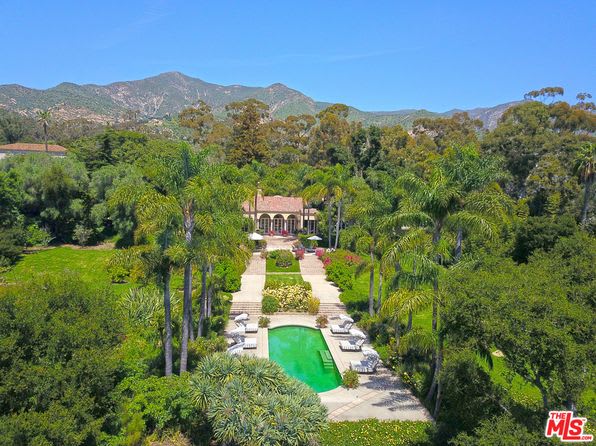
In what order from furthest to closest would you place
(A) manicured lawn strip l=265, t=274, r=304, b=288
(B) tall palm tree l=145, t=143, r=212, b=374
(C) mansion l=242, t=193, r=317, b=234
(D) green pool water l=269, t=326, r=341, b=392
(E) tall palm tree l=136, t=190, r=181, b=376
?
1. (C) mansion l=242, t=193, r=317, b=234
2. (A) manicured lawn strip l=265, t=274, r=304, b=288
3. (D) green pool water l=269, t=326, r=341, b=392
4. (B) tall palm tree l=145, t=143, r=212, b=374
5. (E) tall palm tree l=136, t=190, r=181, b=376

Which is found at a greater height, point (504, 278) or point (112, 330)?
point (504, 278)

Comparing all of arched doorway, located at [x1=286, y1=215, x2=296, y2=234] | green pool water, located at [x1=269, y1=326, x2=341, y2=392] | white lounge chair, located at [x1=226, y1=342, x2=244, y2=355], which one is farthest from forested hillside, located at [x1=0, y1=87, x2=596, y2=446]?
arched doorway, located at [x1=286, y1=215, x2=296, y2=234]

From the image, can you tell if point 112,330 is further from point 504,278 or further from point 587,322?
point 587,322

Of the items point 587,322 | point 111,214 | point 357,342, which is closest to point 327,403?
point 357,342

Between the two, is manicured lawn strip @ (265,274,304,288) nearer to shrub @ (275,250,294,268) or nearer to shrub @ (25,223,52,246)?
shrub @ (275,250,294,268)

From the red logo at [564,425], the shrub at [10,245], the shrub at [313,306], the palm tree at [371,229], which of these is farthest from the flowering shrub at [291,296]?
the shrub at [10,245]

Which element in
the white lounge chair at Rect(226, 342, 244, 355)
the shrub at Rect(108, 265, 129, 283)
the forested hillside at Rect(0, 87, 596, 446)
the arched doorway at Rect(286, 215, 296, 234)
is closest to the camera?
the forested hillside at Rect(0, 87, 596, 446)

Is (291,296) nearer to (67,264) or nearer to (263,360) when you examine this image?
(263,360)

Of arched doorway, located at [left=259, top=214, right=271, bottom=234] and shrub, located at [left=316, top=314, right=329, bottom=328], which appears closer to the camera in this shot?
shrub, located at [left=316, top=314, right=329, bottom=328]
